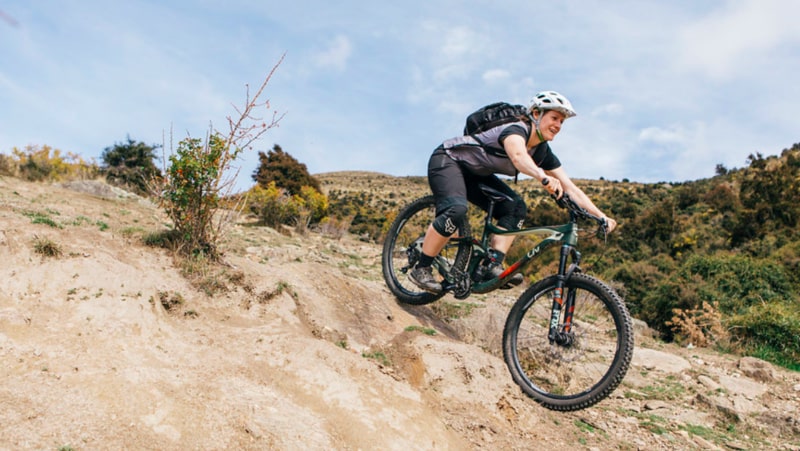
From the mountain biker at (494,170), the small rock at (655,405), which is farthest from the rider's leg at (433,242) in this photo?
the small rock at (655,405)

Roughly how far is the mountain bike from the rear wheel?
0.05 ft

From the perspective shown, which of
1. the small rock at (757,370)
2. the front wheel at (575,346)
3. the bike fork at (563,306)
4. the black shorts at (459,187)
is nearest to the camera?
the front wheel at (575,346)

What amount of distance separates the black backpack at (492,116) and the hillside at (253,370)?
211 centimetres

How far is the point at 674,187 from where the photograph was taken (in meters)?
51.6

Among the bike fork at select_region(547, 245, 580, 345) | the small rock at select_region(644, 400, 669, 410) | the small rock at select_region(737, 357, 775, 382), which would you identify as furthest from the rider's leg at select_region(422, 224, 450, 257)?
the small rock at select_region(737, 357, 775, 382)

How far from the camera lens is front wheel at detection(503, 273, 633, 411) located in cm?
426

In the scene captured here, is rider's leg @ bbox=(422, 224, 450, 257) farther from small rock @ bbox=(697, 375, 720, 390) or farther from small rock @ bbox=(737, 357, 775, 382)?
small rock @ bbox=(737, 357, 775, 382)

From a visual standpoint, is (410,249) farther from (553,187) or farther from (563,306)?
(553,187)

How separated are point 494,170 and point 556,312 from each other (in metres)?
1.52

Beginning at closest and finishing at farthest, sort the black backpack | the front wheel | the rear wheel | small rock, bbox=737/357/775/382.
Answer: the front wheel → the black backpack → the rear wheel → small rock, bbox=737/357/775/382

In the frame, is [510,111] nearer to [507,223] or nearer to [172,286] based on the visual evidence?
[507,223]

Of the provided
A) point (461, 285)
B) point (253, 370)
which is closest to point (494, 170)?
point (461, 285)

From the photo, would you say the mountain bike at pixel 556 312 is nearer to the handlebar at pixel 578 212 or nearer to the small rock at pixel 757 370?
the handlebar at pixel 578 212

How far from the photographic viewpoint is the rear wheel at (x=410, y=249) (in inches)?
236
